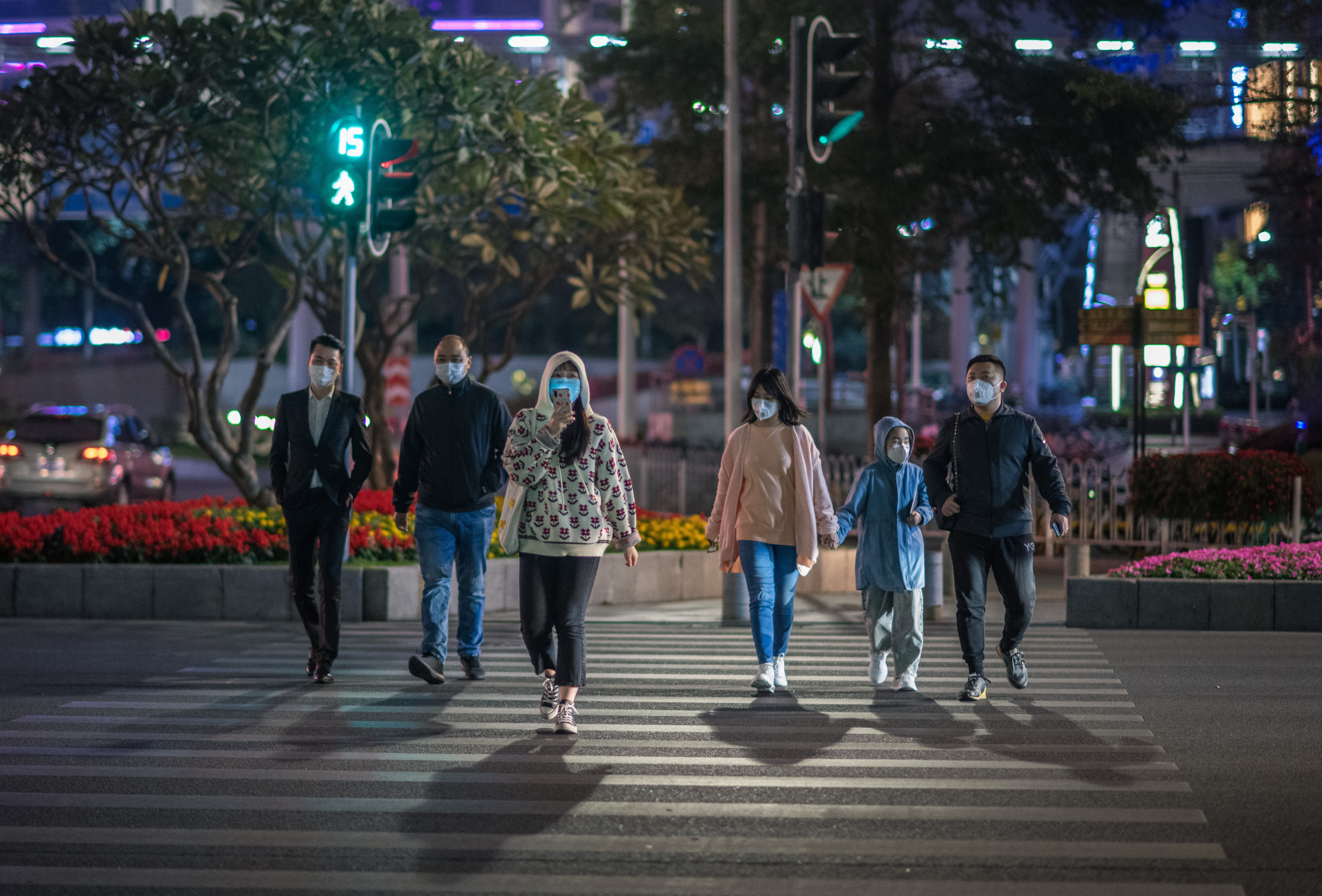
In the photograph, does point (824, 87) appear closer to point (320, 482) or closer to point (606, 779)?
point (320, 482)

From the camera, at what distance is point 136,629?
1095cm

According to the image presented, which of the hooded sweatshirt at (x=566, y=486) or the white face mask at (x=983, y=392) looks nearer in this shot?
the hooded sweatshirt at (x=566, y=486)

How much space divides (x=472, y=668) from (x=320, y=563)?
1064mm

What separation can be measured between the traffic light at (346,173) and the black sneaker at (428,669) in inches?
174

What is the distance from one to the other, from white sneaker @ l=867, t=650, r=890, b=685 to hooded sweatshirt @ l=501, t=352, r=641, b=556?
6.85 feet

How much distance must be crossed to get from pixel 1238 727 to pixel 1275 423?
41961 millimetres

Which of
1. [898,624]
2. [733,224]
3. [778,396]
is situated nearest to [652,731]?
[898,624]

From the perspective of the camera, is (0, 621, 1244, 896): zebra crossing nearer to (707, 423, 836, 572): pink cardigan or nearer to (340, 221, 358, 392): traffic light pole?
(707, 423, 836, 572): pink cardigan

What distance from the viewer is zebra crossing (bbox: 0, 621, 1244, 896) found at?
483 centimetres

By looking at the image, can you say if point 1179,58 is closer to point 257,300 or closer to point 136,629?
point 136,629

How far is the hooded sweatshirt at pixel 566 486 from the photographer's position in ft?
23.4

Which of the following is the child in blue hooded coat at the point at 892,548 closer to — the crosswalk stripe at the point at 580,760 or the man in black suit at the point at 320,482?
the crosswalk stripe at the point at 580,760

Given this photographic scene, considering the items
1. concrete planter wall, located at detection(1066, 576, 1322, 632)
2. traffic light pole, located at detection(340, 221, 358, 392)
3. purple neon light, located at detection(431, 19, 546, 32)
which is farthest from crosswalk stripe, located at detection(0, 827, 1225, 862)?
purple neon light, located at detection(431, 19, 546, 32)

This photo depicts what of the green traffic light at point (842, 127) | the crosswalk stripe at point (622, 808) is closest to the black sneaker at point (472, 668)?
the crosswalk stripe at point (622, 808)
